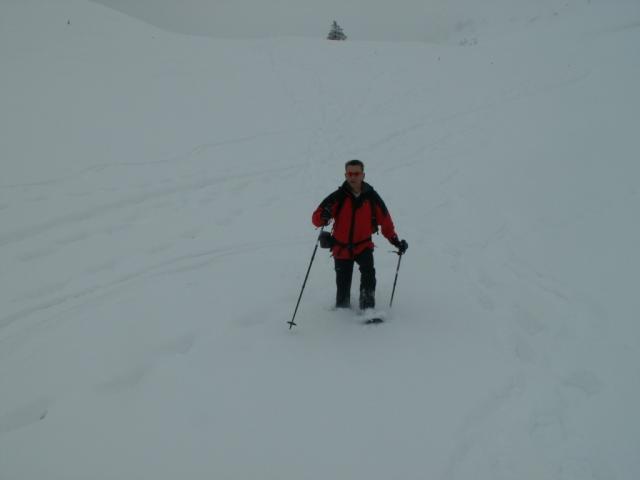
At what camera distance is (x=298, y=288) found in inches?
Answer: 261

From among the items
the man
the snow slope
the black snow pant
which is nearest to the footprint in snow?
the snow slope

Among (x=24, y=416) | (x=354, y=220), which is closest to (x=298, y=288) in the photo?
(x=354, y=220)

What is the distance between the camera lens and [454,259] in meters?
7.47

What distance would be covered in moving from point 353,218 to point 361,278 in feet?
2.80

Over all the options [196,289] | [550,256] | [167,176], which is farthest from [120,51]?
[550,256]

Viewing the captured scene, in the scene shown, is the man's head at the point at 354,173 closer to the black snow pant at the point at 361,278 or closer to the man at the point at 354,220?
the man at the point at 354,220

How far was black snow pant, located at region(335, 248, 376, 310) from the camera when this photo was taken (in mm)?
5594

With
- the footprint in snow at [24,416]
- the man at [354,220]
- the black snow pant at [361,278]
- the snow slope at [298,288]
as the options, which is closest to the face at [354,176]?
the man at [354,220]

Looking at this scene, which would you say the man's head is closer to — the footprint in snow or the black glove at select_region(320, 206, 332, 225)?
the black glove at select_region(320, 206, 332, 225)

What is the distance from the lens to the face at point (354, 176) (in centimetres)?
509

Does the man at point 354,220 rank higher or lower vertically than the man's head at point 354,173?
lower

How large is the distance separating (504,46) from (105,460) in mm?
26610

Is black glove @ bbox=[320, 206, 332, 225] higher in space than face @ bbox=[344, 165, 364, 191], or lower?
lower

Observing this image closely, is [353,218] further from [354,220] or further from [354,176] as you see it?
[354,176]
